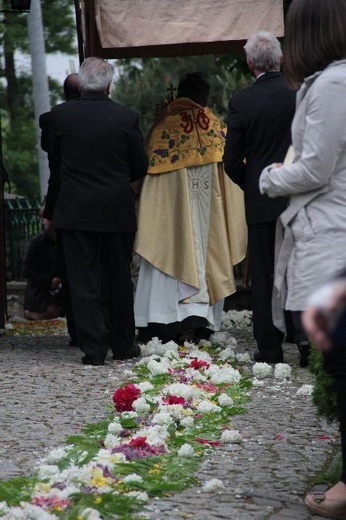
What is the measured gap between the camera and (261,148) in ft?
28.1

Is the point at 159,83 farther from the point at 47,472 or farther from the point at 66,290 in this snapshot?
the point at 47,472

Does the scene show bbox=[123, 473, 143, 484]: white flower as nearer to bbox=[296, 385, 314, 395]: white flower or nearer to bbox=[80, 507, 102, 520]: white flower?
bbox=[80, 507, 102, 520]: white flower

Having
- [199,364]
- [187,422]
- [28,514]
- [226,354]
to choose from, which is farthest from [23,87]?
[28,514]

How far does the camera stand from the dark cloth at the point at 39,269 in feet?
45.0

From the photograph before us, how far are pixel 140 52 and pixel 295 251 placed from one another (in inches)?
221

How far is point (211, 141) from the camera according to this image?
9812mm

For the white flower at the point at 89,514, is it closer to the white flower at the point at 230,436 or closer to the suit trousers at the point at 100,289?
the white flower at the point at 230,436

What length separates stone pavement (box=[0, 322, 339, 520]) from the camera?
487 cm

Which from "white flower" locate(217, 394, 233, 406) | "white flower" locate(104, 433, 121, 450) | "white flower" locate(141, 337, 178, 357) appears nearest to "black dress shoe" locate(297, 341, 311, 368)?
"white flower" locate(141, 337, 178, 357)

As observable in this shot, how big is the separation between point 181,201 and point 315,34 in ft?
16.5

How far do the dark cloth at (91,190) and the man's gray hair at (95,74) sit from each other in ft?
0.22

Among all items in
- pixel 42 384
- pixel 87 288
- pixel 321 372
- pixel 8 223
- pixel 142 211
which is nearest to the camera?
pixel 321 372

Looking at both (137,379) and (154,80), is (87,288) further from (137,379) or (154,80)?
(154,80)

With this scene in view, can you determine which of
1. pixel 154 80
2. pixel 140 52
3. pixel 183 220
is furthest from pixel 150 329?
pixel 154 80
